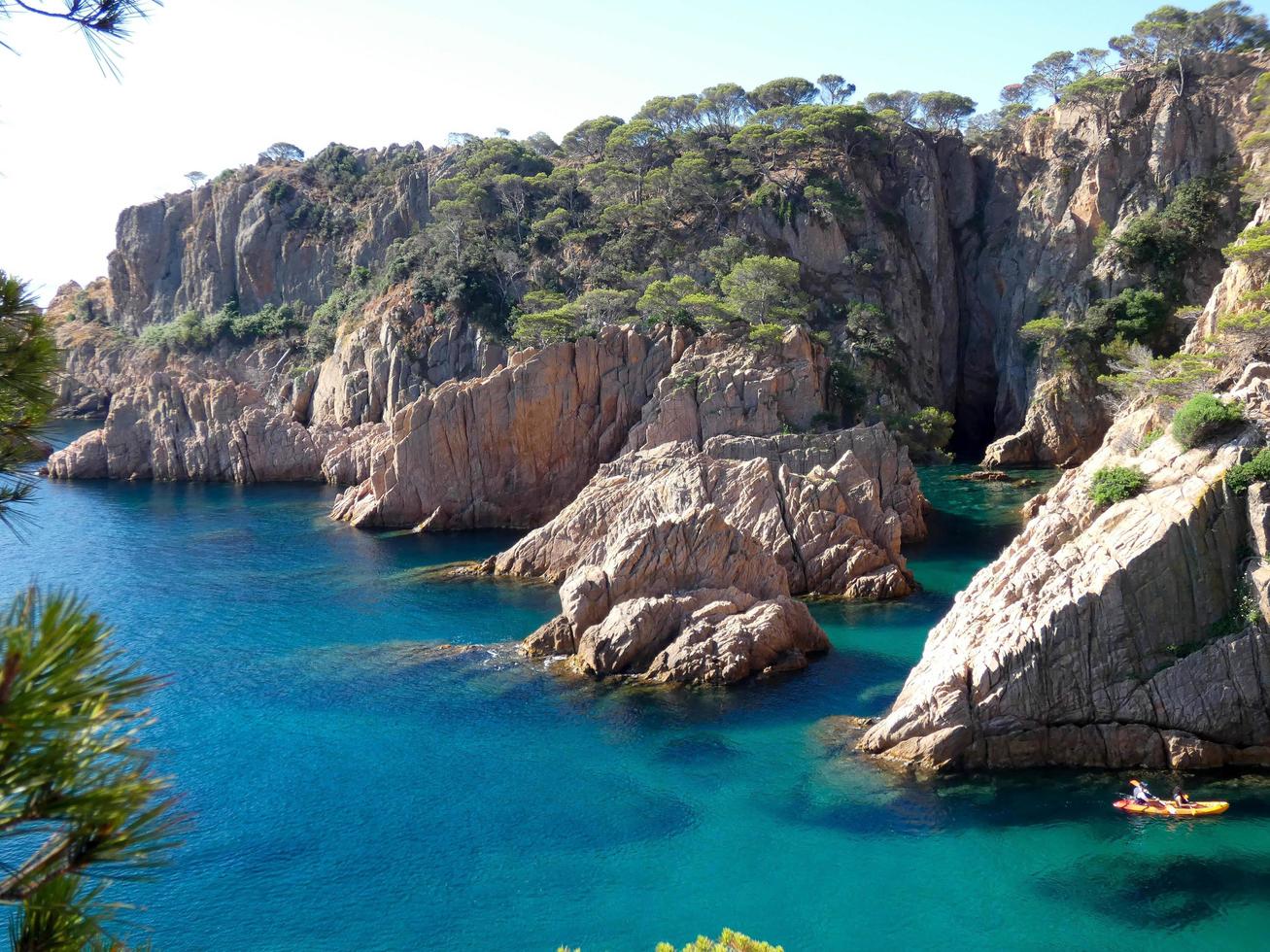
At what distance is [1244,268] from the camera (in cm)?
4097

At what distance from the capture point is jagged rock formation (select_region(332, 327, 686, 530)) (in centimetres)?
5925

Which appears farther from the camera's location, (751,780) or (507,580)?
(507,580)

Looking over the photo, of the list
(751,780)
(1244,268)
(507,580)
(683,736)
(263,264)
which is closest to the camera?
(751,780)

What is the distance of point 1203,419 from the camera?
90.5 feet

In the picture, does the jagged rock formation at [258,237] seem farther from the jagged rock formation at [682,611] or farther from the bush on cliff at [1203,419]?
the bush on cliff at [1203,419]

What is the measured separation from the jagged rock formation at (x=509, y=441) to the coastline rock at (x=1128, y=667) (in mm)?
34225

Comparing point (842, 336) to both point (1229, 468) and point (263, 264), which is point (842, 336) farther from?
point (263, 264)

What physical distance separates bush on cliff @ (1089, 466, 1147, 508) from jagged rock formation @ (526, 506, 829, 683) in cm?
1096

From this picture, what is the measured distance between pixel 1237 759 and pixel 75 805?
27020mm

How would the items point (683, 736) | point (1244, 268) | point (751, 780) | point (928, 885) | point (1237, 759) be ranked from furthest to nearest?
1. point (1244, 268)
2. point (683, 736)
3. point (751, 780)
4. point (1237, 759)
5. point (928, 885)

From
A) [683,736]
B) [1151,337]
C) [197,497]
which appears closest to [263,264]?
[197,497]

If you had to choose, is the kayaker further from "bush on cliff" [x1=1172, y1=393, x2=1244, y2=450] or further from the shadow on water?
"bush on cliff" [x1=1172, y1=393, x2=1244, y2=450]

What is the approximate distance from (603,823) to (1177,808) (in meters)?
13.0

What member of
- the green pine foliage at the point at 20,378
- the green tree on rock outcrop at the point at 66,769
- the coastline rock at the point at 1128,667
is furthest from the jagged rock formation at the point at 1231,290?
the green tree on rock outcrop at the point at 66,769
